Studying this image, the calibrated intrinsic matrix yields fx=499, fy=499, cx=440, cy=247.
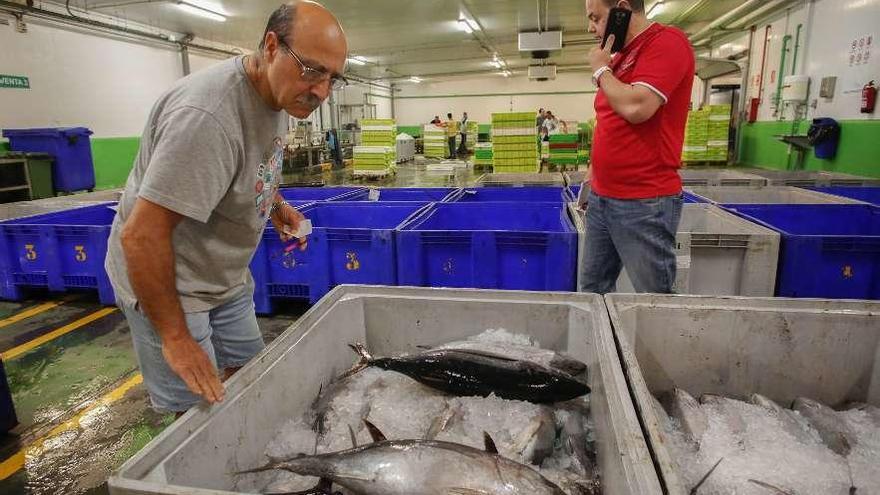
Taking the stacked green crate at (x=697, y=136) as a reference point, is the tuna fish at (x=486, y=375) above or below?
below

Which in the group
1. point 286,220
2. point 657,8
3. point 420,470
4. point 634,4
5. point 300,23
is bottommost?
point 420,470

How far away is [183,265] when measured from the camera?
1.60m

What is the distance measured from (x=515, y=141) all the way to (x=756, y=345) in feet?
30.5

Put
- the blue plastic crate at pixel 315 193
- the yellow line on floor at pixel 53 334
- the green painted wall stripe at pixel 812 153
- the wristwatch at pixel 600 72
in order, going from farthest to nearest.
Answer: the green painted wall stripe at pixel 812 153 < the blue plastic crate at pixel 315 193 < the yellow line on floor at pixel 53 334 < the wristwatch at pixel 600 72

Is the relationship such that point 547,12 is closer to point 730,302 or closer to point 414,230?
point 414,230

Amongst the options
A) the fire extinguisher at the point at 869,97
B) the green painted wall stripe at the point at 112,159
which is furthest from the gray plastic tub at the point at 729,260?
the green painted wall stripe at the point at 112,159

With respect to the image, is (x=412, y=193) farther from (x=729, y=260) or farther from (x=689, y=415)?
(x=689, y=415)

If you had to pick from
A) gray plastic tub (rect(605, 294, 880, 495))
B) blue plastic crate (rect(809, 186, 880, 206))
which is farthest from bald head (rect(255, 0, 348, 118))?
blue plastic crate (rect(809, 186, 880, 206))

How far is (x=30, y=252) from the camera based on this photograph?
4.66 m

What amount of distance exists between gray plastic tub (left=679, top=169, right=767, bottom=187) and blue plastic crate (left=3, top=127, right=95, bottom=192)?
1052 centimetres

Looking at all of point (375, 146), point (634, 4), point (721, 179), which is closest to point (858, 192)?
point (721, 179)

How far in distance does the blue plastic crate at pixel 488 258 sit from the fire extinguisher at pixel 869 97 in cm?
728

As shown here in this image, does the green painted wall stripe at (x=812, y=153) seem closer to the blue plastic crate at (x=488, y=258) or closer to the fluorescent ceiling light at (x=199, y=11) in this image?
the blue plastic crate at (x=488, y=258)

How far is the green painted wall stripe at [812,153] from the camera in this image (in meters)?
8.11
